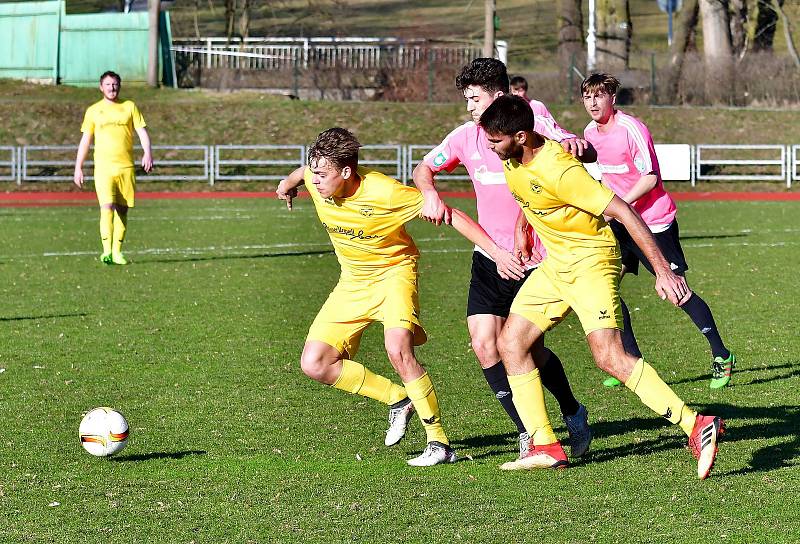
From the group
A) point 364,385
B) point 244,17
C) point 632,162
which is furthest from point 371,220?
point 244,17

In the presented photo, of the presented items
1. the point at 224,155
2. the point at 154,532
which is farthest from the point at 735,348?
the point at 224,155

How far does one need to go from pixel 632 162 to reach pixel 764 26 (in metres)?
43.0

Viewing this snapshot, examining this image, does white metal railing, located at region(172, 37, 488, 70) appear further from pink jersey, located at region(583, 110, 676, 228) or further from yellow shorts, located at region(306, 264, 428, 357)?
yellow shorts, located at region(306, 264, 428, 357)

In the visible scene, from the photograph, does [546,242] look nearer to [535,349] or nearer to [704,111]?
[535,349]

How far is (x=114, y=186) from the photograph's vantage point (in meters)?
15.7

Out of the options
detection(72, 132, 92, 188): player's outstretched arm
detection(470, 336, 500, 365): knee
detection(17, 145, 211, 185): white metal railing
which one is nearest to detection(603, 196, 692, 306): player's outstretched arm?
detection(470, 336, 500, 365): knee

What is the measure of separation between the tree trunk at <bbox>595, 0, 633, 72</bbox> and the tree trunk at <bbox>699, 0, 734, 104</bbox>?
2507 mm

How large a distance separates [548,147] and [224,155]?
2884 centimetres

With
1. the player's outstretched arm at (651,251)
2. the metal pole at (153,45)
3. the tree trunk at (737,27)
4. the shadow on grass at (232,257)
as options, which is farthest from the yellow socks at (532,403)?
the tree trunk at (737,27)

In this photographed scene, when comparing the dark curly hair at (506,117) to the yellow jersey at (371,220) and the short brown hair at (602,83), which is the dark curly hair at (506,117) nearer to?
the yellow jersey at (371,220)

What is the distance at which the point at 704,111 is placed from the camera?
123ft

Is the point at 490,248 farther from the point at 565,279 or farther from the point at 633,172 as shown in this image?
the point at 633,172

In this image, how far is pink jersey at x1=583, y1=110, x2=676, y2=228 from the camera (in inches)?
369

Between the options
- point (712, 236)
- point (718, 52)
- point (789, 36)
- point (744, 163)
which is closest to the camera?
point (712, 236)
